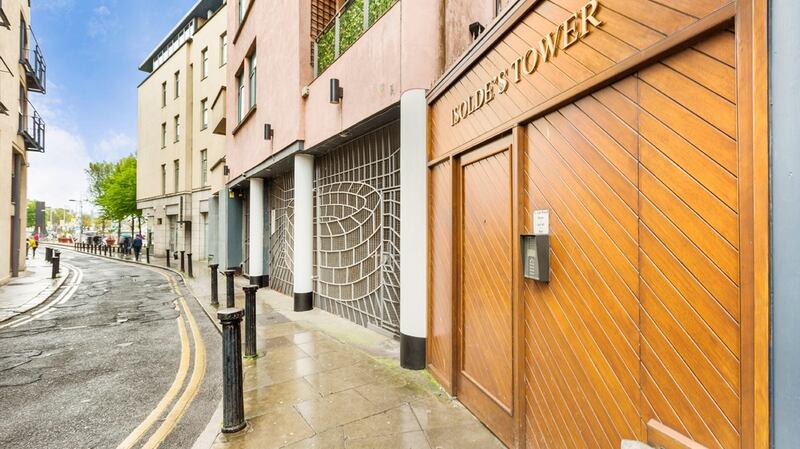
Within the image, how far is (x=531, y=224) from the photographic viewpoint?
3.05 metres

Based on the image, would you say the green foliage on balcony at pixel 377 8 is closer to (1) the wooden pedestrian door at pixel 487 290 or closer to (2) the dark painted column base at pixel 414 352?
(1) the wooden pedestrian door at pixel 487 290

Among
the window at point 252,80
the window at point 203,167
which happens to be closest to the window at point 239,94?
the window at point 252,80

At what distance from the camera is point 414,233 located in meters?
5.06

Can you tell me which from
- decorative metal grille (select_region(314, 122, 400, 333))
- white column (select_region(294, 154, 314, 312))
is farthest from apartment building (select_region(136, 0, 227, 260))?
decorative metal grille (select_region(314, 122, 400, 333))

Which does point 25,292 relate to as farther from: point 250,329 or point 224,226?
point 250,329

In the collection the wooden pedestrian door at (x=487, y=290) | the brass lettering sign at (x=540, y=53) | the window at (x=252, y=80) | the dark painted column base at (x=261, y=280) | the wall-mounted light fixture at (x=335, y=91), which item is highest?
the window at (x=252, y=80)

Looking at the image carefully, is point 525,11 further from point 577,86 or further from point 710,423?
point 710,423

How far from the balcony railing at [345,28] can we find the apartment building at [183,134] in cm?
1493

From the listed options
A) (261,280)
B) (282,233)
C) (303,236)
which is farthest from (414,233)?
(261,280)

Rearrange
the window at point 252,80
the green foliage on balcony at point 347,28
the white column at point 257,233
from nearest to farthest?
the green foliage on balcony at point 347,28
the white column at point 257,233
the window at point 252,80

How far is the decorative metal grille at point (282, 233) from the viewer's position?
11141 mm

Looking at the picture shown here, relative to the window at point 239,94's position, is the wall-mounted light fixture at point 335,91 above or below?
below

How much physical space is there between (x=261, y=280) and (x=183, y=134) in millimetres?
19287

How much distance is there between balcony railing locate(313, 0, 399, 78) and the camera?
22.2 feet
